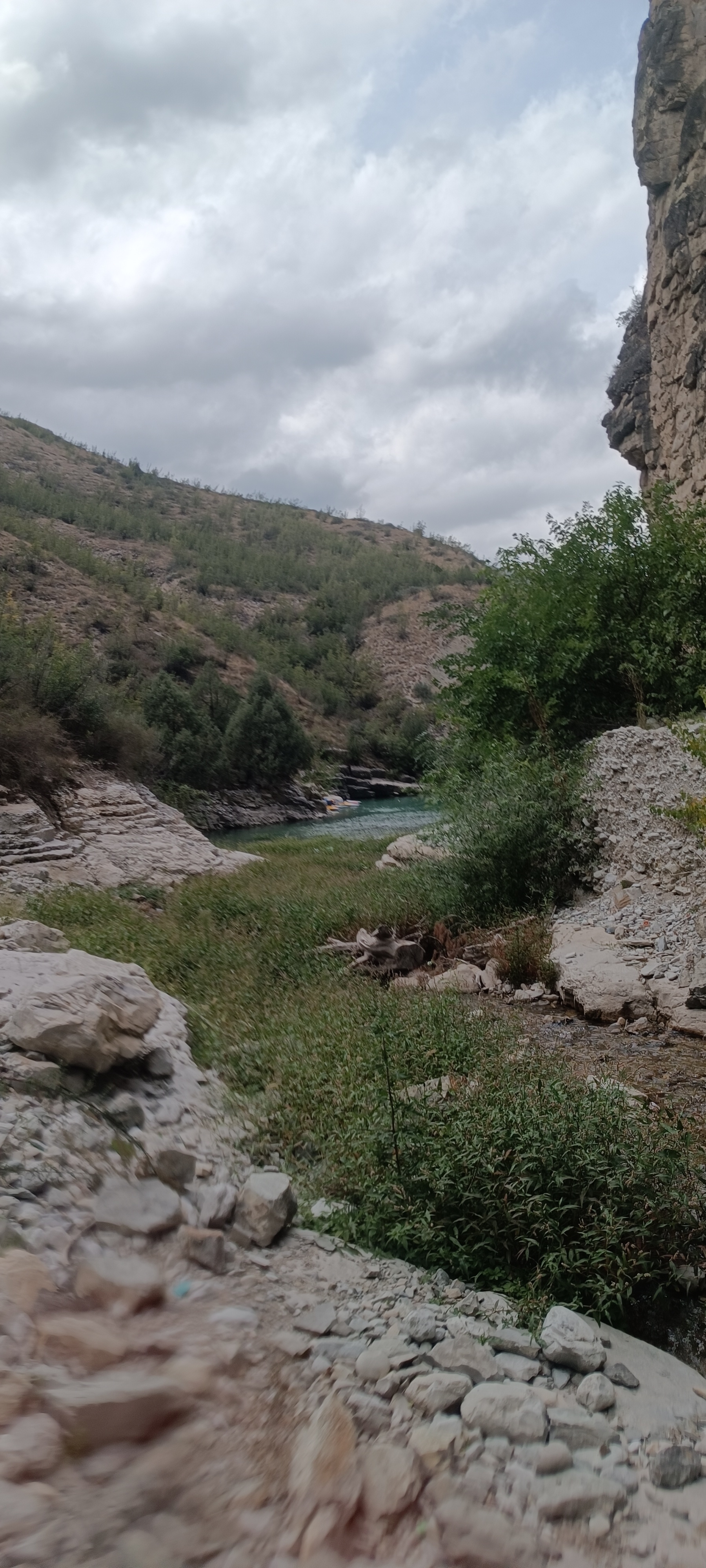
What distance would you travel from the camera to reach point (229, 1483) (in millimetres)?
1925

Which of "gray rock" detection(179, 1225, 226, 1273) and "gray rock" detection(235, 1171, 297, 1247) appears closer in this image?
"gray rock" detection(179, 1225, 226, 1273)

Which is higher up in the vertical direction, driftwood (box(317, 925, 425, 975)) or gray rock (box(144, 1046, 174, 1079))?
gray rock (box(144, 1046, 174, 1079))

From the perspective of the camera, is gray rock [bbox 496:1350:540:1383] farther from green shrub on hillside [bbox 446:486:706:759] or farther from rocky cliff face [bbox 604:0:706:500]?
rocky cliff face [bbox 604:0:706:500]

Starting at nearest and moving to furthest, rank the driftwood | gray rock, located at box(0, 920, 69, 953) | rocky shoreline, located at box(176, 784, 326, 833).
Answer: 1. gray rock, located at box(0, 920, 69, 953)
2. the driftwood
3. rocky shoreline, located at box(176, 784, 326, 833)

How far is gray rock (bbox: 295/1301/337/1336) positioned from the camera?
2.55 meters

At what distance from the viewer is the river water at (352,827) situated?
23.0 meters

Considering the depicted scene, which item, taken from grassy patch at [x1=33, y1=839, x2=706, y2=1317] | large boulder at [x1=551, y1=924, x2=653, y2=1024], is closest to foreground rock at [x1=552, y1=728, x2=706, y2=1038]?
large boulder at [x1=551, y1=924, x2=653, y2=1024]

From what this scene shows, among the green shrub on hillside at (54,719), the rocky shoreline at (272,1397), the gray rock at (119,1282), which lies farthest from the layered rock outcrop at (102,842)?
the gray rock at (119,1282)

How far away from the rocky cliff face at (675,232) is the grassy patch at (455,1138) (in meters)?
12.1

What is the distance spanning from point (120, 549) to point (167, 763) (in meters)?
28.3

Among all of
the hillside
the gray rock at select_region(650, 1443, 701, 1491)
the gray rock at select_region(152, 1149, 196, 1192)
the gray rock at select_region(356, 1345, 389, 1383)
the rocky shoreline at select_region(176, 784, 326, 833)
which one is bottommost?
the rocky shoreline at select_region(176, 784, 326, 833)

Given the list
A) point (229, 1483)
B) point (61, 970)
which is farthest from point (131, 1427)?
point (61, 970)

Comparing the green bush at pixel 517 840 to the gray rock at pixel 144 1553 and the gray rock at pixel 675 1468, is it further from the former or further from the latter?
the gray rock at pixel 144 1553

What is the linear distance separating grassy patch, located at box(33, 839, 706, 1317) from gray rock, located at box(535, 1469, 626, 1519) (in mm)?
676
